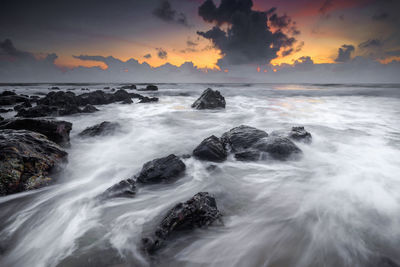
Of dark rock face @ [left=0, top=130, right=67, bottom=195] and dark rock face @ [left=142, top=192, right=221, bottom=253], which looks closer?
dark rock face @ [left=142, top=192, right=221, bottom=253]

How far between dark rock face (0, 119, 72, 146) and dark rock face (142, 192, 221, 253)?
4658mm

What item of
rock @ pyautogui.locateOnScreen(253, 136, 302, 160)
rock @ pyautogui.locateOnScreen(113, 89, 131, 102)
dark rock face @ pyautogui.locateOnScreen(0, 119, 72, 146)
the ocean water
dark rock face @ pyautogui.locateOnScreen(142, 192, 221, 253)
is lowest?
the ocean water

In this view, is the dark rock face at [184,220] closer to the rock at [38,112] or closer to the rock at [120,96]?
the rock at [38,112]

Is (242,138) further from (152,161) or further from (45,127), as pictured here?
(45,127)

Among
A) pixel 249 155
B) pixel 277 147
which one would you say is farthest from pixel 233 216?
pixel 277 147

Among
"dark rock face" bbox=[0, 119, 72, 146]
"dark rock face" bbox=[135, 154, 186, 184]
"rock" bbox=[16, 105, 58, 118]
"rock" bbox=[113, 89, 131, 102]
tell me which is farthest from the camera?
"rock" bbox=[113, 89, 131, 102]

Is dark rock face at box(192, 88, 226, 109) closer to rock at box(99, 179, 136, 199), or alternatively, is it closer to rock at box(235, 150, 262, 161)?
rock at box(235, 150, 262, 161)

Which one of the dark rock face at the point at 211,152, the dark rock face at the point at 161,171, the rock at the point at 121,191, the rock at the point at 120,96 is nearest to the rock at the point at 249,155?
the dark rock face at the point at 211,152

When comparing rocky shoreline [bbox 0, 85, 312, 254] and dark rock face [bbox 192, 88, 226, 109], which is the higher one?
dark rock face [bbox 192, 88, 226, 109]

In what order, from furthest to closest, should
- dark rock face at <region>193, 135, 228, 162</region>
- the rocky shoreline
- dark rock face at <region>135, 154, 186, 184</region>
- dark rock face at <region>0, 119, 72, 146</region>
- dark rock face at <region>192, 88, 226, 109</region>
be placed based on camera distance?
dark rock face at <region>192, 88, 226, 109</region> → dark rock face at <region>0, 119, 72, 146</region> → dark rock face at <region>193, 135, 228, 162</region> → dark rock face at <region>135, 154, 186, 184</region> → the rocky shoreline

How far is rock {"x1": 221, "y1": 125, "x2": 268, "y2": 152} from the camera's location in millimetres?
4945

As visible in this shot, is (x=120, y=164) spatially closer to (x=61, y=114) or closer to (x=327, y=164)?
(x=327, y=164)

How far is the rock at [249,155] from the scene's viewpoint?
4539mm

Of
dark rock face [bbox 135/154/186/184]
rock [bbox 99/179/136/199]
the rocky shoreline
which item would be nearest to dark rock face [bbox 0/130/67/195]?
the rocky shoreline
